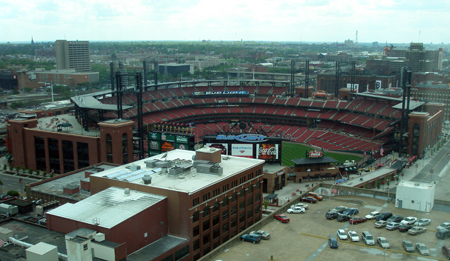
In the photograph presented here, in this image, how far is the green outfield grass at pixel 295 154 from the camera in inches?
3622

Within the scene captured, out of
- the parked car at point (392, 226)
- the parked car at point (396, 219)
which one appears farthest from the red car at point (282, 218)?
the parked car at point (396, 219)

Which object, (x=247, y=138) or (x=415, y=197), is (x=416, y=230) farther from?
(x=247, y=138)

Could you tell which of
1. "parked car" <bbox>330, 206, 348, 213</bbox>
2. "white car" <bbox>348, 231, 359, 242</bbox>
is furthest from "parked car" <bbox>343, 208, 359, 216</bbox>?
"white car" <bbox>348, 231, 359, 242</bbox>

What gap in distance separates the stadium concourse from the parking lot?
60099 millimetres

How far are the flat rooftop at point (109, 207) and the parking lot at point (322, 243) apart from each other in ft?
30.9

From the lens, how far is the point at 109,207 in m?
39.7

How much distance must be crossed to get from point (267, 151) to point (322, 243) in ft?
128

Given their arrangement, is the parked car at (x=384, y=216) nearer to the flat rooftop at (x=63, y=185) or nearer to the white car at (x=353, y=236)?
the white car at (x=353, y=236)

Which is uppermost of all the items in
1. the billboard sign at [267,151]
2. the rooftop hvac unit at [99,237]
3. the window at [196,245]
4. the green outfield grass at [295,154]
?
the rooftop hvac unit at [99,237]

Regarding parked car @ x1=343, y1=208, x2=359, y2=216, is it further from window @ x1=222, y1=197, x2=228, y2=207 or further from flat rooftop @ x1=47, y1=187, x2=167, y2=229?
flat rooftop @ x1=47, y1=187, x2=167, y2=229

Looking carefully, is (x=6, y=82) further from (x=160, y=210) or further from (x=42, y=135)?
(x=160, y=210)

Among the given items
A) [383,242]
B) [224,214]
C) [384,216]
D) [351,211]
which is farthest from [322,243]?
[224,214]

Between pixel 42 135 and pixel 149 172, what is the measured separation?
4403 centimetres

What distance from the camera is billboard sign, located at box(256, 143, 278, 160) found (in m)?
74.2
